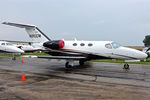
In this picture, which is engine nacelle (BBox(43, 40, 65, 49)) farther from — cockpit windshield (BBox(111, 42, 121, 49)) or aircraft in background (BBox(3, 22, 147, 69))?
cockpit windshield (BBox(111, 42, 121, 49))

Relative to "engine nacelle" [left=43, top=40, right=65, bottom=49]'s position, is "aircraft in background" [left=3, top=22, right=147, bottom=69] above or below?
below

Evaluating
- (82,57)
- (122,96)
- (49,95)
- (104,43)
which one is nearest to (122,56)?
(104,43)

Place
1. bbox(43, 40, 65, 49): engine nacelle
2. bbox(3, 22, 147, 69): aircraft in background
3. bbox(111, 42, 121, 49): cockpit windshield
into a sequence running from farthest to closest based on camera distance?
bbox(43, 40, 65, 49): engine nacelle, bbox(111, 42, 121, 49): cockpit windshield, bbox(3, 22, 147, 69): aircraft in background

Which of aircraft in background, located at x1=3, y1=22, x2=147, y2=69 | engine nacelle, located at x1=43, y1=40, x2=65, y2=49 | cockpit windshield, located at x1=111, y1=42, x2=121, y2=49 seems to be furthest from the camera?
engine nacelle, located at x1=43, y1=40, x2=65, y2=49

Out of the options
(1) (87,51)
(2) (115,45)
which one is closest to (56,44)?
(1) (87,51)

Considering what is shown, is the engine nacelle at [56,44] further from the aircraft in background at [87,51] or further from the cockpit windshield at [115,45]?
the cockpit windshield at [115,45]

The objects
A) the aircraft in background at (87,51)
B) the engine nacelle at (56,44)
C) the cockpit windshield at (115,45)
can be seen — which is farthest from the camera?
the engine nacelle at (56,44)

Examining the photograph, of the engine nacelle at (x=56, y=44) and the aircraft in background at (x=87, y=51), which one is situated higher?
the engine nacelle at (x=56, y=44)

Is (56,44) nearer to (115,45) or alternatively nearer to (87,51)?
(87,51)

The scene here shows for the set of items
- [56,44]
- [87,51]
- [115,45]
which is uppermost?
[56,44]

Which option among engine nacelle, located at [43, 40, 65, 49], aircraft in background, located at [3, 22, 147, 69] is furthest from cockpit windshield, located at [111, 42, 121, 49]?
engine nacelle, located at [43, 40, 65, 49]

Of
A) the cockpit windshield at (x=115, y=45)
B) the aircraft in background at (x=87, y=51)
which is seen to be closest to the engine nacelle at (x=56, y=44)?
the aircraft in background at (x=87, y=51)

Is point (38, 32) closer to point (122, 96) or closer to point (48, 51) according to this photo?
point (48, 51)

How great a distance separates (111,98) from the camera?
6609 millimetres
